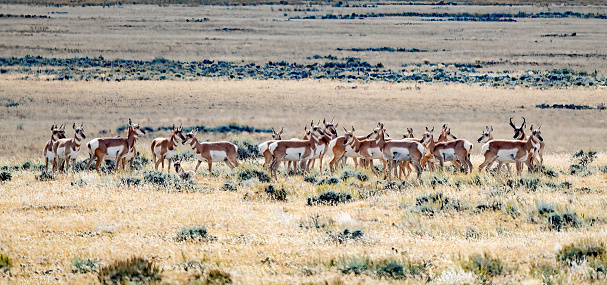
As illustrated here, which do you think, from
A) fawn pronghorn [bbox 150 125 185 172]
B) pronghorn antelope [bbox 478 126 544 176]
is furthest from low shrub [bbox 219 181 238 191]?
pronghorn antelope [bbox 478 126 544 176]

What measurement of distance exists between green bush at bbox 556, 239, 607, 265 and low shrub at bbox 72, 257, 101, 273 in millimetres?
5700

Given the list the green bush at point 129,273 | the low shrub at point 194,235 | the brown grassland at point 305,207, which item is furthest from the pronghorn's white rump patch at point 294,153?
the green bush at point 129,273

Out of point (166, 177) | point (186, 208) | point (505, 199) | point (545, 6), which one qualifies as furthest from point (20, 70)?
point (545, 6)

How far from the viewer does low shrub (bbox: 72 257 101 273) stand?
27.1 ft

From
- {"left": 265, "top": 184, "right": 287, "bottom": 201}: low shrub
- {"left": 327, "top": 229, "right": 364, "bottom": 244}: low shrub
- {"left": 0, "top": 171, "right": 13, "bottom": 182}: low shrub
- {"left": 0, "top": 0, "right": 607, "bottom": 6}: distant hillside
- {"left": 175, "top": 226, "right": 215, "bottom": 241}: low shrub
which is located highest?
{"left": 0, "top": 0, "right": 607, "bottom": 6}: distant hillside

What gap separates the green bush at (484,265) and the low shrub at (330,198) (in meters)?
5.07

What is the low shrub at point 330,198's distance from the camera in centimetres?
1310

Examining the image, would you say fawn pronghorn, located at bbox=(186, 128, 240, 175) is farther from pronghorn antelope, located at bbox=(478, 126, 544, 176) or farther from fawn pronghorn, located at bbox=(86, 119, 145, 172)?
pronghorn antelope, located at bbox=(478, 126, 544, 176)

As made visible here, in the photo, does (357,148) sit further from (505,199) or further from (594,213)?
(594,213)

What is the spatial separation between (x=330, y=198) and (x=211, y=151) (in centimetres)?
A: 592

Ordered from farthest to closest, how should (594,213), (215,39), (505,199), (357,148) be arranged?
(215,39)
(357,148)
(505,199)
(594,213)

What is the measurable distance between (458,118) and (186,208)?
73.2 ft

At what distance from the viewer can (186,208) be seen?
41.0ft

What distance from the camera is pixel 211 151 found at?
18281 mm
